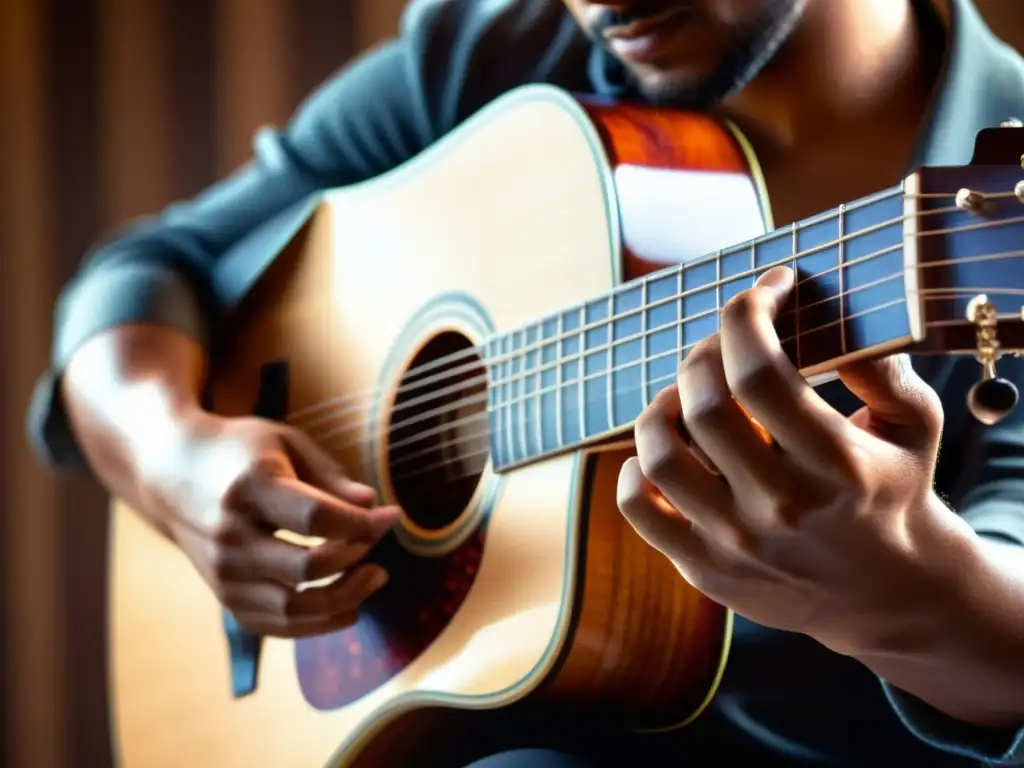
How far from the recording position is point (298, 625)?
81 cm

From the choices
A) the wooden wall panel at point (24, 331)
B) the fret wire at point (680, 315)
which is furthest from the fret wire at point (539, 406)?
the wooden wall panel at point (24, 331)

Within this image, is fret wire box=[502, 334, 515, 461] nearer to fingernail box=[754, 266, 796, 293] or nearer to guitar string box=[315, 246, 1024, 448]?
guitar string box=[315, 246, 1024, 448]

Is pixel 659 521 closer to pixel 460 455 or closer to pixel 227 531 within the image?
pixel 460 455

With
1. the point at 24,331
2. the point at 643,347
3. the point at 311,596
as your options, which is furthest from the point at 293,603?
the point at 24,331

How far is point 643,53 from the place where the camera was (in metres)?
0.73

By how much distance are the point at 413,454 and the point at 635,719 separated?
0.76 ft

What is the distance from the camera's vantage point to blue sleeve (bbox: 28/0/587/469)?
0.91 metres

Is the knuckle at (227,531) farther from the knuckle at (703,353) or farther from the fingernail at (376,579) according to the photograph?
the knuckle at (703,353)

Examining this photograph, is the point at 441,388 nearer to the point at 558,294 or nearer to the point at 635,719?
the point at 558,294

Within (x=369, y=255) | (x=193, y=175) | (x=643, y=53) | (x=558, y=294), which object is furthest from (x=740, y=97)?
(x=193, y=175)

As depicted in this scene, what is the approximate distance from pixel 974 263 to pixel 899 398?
0.21 feet

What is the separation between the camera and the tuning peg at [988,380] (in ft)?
1.37

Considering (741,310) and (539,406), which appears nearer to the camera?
(741,310)

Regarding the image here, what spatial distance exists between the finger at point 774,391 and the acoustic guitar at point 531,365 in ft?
0.11
